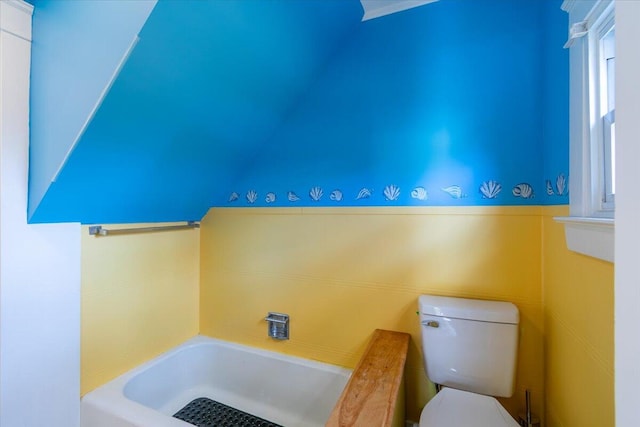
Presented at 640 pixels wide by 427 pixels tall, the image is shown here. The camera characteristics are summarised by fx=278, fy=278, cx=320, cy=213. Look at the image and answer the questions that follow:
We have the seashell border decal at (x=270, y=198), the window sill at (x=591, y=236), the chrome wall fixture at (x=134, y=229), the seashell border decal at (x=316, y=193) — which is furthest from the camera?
the seashell border decal at (x=270, y=198)

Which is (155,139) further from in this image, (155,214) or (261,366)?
(261,366)

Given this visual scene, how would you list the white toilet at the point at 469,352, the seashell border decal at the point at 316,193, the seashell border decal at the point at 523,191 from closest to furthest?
the white toilet at the point at 469,352 < the seashell border decal at the point at 523,191 < the seashell border decal at the point at 316,193

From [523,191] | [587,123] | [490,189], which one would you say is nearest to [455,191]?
[490,189]

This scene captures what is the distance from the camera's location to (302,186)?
1.74 m

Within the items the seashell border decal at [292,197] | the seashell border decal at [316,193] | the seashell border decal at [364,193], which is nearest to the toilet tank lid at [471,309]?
the seashell border decal at [364,193]

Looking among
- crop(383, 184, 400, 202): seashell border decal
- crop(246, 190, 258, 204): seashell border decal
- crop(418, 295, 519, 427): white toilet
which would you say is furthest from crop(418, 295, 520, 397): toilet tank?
crop(246, 190, 258, 204): seashell border decal

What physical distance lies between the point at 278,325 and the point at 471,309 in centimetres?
114

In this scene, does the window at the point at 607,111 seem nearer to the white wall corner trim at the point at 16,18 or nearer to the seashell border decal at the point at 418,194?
the seashell border decal at the point at 418,194

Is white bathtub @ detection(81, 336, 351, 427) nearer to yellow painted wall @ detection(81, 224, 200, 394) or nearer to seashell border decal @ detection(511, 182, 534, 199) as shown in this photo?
yellow painted wall @ detection(81, 224, 200, 394)

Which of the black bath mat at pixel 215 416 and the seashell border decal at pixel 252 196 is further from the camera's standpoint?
the seashell border decal at pixel 252 196

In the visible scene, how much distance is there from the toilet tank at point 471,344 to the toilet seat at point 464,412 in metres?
0.07

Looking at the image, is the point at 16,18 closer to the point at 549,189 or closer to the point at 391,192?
the point at 391,192

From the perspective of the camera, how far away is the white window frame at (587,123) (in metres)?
0.87

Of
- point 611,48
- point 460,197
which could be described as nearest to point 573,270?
point 460,197
